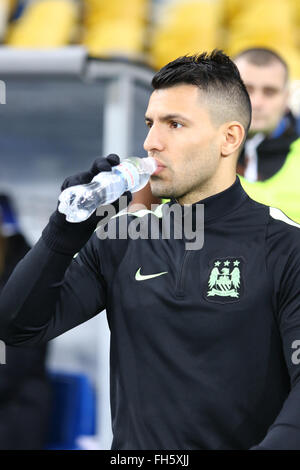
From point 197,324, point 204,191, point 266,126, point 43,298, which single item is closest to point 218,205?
point 204,191

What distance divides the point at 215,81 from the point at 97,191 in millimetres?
378

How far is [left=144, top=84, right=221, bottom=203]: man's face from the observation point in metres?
1.58

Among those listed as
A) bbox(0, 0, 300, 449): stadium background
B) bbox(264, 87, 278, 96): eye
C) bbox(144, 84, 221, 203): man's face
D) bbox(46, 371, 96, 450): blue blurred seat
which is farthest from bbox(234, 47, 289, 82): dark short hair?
bbox(46, 371, 96, 450): blue blurred seat

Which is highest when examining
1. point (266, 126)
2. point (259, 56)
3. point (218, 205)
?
point (259, 56)

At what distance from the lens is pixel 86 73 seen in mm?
3232

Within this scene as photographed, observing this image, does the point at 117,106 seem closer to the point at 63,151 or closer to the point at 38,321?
the point at 63,151

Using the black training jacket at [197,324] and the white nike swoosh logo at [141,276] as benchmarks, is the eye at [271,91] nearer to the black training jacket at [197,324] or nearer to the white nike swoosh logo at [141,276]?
the black training jacket at [197,324]

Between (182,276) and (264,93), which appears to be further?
(264,93)

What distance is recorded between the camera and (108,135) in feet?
10.5

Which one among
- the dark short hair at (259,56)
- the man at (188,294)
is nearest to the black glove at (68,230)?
the man at (188,294)

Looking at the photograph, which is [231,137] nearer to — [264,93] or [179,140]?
[179,140]

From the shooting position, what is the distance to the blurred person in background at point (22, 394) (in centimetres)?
309

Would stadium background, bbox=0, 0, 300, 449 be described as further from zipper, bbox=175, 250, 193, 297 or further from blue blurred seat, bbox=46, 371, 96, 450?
zipper, bbox=175, 250, 193, 297

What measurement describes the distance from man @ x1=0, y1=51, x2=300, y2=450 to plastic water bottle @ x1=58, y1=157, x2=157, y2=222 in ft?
0.06
